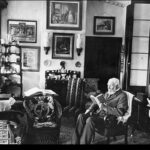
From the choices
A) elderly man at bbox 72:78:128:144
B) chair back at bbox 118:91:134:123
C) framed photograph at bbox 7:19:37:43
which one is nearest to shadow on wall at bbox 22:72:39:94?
framed photograph at bbox 7:19:37:43

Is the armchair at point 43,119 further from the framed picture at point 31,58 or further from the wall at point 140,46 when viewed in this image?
the framed picture at point 31,58

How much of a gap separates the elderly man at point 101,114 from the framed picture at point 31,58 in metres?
1.74

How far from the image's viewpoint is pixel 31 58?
4.03 m

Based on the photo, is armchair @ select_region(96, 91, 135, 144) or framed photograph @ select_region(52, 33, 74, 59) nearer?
armchair @ select_region(96, 91, 135, 144)

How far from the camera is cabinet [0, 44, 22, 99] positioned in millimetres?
→ 3705

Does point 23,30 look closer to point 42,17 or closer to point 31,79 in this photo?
point 42,17

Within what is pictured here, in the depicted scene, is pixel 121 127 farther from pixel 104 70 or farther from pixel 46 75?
pixel 104 70

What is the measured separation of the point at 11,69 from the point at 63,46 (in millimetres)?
789

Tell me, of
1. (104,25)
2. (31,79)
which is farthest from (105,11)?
(31,79)

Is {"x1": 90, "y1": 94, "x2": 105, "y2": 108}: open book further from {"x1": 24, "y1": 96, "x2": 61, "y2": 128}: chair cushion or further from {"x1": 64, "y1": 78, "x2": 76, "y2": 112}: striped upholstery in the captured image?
{"x1": 64, "y1": 78, "x2": 76, "y2": 112}: striped upholstery

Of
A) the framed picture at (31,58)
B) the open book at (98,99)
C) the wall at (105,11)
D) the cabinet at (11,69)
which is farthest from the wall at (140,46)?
the cabinet at (11,69)

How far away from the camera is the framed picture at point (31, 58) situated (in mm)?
4004

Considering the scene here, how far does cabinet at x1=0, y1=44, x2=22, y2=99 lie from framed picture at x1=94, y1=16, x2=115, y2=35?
1203 millimetres

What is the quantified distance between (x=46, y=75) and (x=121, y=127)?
1610 mm
